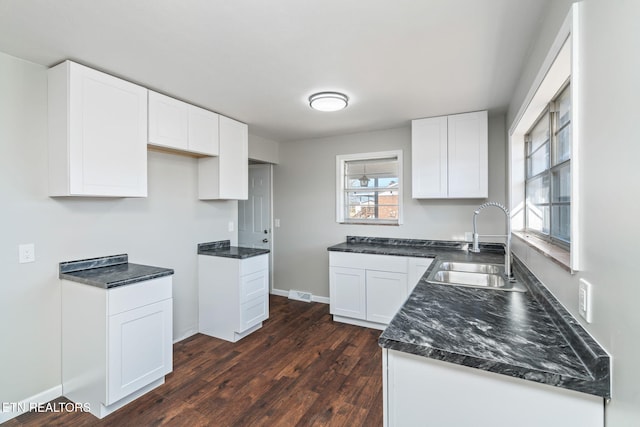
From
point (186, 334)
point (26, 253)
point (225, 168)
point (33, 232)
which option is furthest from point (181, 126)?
point (186, 334)

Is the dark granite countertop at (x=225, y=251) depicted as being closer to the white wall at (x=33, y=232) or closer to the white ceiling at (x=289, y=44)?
the white wall at (x=33, y=232)

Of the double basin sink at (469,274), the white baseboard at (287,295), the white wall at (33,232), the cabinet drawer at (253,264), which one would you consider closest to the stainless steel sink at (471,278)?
the double basin sink at (469,274)

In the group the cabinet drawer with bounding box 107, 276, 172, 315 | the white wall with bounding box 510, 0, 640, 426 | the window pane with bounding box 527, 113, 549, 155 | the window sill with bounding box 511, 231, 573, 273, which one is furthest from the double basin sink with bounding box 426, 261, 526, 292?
the cabinet drawer with bounding box 107, 276, 172, 315

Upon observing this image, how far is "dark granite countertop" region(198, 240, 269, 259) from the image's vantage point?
3.13 metres

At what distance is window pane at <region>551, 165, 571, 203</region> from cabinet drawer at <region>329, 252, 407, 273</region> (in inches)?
63.7

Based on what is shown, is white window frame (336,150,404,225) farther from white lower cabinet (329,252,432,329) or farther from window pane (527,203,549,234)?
window pane (527,203,549,234)

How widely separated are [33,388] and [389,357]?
253 cm

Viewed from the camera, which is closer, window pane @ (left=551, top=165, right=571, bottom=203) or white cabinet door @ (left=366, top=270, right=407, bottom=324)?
window pane @ (left=551, top=165, right=571, bottom=203)

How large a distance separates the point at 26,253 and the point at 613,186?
309 cm

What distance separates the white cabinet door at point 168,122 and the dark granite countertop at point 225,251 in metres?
1.14

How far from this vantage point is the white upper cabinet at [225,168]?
323cm

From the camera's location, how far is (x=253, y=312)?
10.6ft

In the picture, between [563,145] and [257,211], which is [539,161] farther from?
[257,211]

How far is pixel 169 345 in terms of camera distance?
2.39 meters
